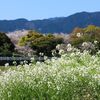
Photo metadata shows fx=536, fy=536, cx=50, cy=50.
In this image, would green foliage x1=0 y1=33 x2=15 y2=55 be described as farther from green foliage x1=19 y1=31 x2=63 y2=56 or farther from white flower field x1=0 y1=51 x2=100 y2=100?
white flower field x1=0 y1=51 x2=100 y2=100

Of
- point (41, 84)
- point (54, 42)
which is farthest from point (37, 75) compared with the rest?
point (54, 42)

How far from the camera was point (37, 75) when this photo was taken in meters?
9.38

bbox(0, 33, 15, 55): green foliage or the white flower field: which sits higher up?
A: the white flower field

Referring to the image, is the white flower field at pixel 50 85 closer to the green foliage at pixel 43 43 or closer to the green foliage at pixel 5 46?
the green foliage at pixel 5 46

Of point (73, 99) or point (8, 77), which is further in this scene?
point (8, 77)

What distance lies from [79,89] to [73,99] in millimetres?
226

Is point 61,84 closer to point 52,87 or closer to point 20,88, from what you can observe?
point 52,87

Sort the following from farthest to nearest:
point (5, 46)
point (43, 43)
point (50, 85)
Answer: point (43, 43) < point (5, 46) < point (50, 85)

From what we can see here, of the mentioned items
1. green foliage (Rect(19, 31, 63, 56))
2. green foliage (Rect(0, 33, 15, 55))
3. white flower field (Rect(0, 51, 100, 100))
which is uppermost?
white flower field (Rect(0, 51, 100, 100))

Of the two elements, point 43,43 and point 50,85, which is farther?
point 43,43

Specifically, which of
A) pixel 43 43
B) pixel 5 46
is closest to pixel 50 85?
pixel 5 46

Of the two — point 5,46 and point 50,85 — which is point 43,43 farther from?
point 50,85

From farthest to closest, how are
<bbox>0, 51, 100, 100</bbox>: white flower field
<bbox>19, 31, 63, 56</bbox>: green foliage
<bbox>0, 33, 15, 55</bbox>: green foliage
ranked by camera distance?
<bbox>19, 31, 63, 56</bbox>: green foliage
<bbox>0, 33, 15, 55</bbox>: green foliage
<bbox>0, 51, 100, 100</bbox>: white flower field

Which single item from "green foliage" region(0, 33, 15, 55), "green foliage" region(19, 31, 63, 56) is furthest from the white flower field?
"green foliage" region(19, 31, 63, 56)
